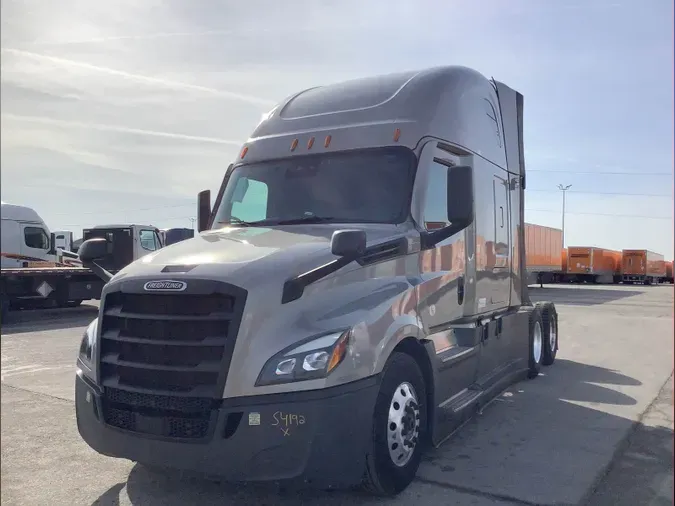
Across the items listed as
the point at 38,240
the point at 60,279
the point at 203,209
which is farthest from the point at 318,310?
the point at 38,240

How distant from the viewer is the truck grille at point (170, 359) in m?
3.66

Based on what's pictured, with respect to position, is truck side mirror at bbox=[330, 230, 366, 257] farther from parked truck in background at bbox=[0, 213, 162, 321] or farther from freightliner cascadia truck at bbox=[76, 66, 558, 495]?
parked truck in background at bbox=[0, 213, 162, 321]

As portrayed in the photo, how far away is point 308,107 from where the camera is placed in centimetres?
585

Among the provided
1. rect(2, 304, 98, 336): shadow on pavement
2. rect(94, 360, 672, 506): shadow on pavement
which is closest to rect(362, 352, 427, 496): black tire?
rect(94, 360, 672, 506): shadow on pavement

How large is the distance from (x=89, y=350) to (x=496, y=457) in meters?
3.26

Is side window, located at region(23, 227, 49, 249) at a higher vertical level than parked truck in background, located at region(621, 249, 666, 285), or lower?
higher

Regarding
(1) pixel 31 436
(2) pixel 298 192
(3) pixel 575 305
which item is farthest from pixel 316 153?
(3) pixel 575 305

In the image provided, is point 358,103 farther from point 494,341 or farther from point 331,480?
point 331,480

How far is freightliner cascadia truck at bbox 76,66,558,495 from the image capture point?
3609mm

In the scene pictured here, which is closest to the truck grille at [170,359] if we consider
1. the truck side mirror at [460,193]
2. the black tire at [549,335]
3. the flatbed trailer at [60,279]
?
the truck side mirror at [460,193]

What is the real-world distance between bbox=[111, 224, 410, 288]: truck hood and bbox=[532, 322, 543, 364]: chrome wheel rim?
460 cm

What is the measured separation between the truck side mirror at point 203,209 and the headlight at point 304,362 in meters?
2.71

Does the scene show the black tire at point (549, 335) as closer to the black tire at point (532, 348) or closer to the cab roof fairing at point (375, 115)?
the black tire at point (532, 348)

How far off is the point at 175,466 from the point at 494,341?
3.93 m
